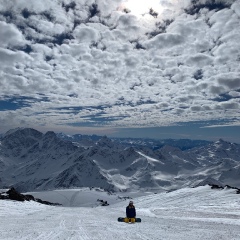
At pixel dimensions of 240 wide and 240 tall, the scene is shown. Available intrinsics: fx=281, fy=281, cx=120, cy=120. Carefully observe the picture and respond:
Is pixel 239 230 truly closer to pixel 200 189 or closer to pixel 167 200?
pixel 167 200

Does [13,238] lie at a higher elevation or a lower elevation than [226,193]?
lower

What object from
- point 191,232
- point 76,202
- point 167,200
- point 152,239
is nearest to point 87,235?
point 152,239

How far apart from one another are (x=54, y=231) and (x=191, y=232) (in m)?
8.57

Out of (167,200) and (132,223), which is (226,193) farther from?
(132,223)

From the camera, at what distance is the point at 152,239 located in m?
14.9

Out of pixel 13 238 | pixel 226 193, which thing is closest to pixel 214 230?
pixel 13 238

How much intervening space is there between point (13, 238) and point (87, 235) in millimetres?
4038

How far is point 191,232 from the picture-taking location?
1742 cm

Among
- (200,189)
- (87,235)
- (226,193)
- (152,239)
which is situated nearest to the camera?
(152,239)

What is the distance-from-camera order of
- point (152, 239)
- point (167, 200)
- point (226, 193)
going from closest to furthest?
point (152, 239)
point (226, 193)
point (167, 200)

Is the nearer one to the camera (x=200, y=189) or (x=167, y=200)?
(x=167, y=200)

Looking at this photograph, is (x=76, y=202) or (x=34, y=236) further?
(x=76, y=202)

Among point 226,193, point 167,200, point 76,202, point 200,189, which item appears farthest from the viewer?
point 76,202

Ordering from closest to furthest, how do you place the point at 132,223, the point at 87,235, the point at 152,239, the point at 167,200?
the point at 152,239
the point at 87,235
the point at 132,223
the point at 167,200
